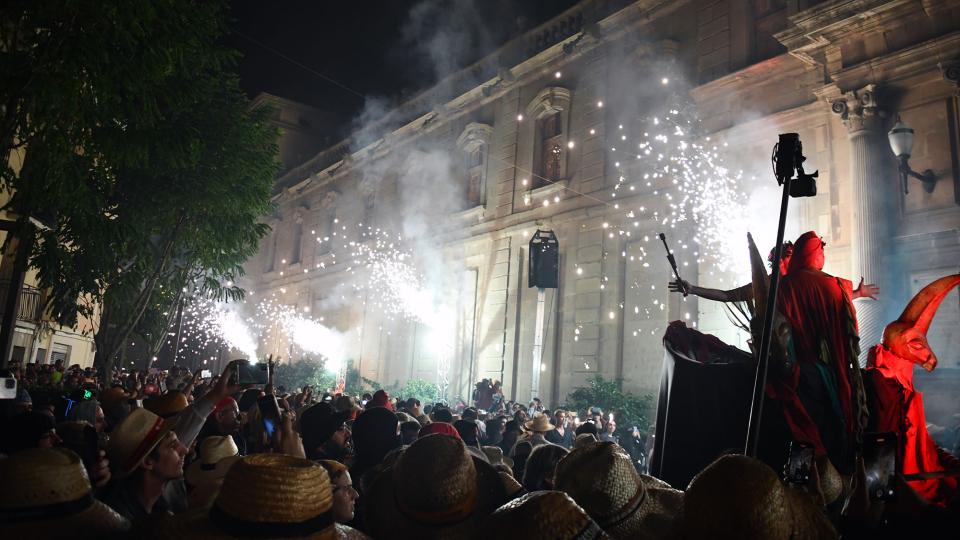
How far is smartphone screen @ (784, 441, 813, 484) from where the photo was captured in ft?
8.49

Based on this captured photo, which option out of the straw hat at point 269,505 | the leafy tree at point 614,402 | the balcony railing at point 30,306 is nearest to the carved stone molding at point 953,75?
the leafy tree at point 614,402

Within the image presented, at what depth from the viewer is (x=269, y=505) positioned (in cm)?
182

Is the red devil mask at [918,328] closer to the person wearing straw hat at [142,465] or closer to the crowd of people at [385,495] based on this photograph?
the crowd of people at [385,495]

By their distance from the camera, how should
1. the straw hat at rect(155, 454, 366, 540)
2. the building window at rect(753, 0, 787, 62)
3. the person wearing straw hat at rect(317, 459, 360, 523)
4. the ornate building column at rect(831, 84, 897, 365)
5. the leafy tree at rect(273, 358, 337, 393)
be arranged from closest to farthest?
1. the straw hat at rect(155, 454, 366, 540)
2. the person wearing straw hat at rect(317, 459, 360, 523)
3. the ornate building column at rect(831, 84, 897, 365)
4. the building window at rect(753, 0, 787, 62)
5. the leafy tree at rect(273, 358, 337, 393)

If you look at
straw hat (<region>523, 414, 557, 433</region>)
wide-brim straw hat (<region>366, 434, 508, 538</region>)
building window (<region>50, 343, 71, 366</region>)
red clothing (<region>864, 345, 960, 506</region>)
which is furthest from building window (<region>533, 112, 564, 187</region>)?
building window (<region>50, 343, 71, 366</region>)

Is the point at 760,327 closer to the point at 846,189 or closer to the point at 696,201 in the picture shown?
the point at 846,189

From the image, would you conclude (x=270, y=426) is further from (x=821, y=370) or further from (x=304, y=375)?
(x=304, y=375)

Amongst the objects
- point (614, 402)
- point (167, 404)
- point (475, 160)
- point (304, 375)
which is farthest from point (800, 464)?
point (304, 375)

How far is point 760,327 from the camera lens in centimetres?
480

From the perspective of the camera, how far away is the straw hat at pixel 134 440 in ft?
10.0

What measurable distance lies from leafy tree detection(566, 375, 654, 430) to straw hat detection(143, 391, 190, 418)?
11615 millimetres

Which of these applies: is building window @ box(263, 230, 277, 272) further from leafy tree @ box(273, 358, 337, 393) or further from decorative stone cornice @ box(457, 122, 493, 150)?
decorative stone cornice @ box(457, 122, 493, 150)

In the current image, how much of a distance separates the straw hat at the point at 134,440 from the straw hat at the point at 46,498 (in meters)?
0.82

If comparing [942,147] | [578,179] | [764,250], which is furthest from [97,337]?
[942,147]
